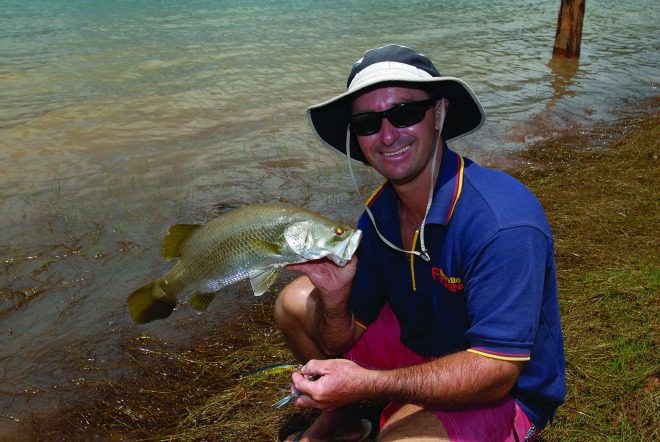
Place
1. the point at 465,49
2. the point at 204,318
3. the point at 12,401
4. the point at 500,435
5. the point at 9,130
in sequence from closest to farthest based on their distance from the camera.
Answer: the point at 500,435 < the point at 12,401 < the point at 204,318 < the point at 9,130 < the point at 465,49

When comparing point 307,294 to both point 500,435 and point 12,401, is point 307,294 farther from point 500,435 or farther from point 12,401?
point 12,401

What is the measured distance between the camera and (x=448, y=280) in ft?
9.32

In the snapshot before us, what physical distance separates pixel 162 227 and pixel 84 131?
4840mm

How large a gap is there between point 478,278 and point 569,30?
54.3ft

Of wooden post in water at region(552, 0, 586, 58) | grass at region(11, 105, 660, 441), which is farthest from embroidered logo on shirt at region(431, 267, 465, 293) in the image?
wooden post in water at region(552, 0, 586, 58)

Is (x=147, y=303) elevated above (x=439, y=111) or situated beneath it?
situated beneath

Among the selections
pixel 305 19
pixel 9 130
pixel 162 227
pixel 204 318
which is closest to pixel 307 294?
pixel 204 318

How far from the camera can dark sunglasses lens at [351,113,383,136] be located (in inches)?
122

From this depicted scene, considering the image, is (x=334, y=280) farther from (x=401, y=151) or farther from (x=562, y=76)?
(x=562, y=76)

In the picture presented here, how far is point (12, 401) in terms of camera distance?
165 inches

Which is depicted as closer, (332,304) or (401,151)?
(401,151)

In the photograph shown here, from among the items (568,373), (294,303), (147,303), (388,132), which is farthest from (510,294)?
(147,303)

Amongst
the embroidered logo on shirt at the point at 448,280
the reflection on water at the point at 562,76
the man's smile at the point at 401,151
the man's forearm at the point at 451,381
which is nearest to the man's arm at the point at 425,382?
the man's forearm at the point at 451,381

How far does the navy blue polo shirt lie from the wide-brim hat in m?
0.35
